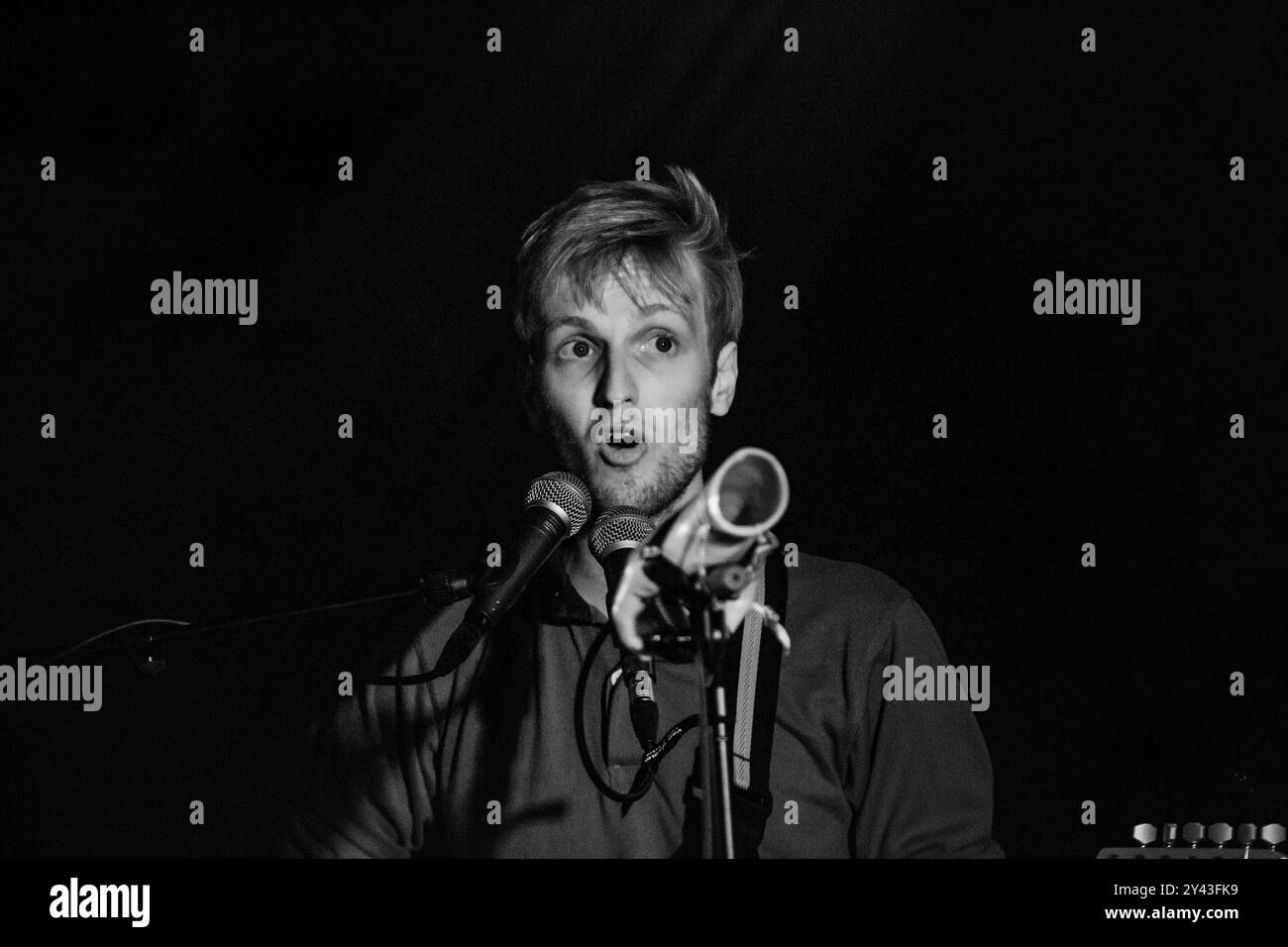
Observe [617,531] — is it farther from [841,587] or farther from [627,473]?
[841,587]

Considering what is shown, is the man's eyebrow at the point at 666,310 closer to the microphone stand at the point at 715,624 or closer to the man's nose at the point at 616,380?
the man's nose at the point at 616,380

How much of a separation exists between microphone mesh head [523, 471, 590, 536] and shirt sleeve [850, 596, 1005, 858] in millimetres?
783

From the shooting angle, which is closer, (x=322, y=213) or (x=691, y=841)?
(x=691, y=841)

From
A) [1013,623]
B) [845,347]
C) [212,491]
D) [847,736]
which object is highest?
[845,347]

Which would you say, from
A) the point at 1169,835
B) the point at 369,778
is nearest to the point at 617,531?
the point at 369,778

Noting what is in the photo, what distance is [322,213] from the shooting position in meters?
3.15

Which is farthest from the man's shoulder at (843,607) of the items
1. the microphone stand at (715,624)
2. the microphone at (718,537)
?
the microphone at (718,537)

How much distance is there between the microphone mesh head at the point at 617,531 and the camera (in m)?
2.51

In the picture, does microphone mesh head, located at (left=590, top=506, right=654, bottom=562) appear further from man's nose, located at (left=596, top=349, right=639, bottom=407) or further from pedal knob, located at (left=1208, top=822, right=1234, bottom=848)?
pedal knob, located at (left=1208, top=822, right=1234, bottom=848)

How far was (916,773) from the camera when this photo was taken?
298 centimetres

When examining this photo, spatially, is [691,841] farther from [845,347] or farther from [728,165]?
[728,165]

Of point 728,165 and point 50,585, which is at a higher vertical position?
point 728,165
